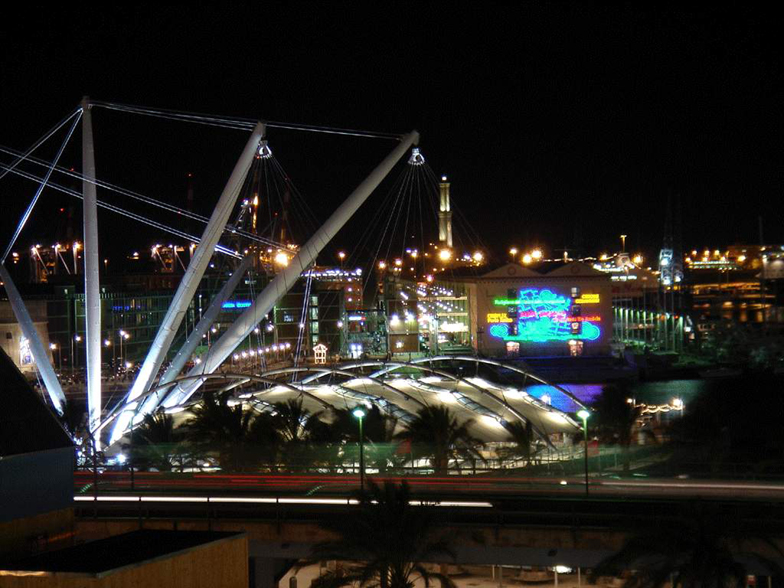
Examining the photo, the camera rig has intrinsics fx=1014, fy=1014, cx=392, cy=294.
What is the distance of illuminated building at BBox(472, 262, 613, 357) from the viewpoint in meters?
57.4

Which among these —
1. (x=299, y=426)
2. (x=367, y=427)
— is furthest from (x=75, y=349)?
(x=367, y=427)

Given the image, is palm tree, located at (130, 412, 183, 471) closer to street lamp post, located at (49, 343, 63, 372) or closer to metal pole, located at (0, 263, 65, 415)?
metal pole, located at (0, 263, 65, 415)

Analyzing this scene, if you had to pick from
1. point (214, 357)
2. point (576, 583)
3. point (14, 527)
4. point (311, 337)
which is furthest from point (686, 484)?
point (311, 337)

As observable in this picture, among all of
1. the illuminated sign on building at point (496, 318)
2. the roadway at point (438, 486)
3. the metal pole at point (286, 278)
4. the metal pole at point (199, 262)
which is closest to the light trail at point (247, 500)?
the roadway at point (438, 486)

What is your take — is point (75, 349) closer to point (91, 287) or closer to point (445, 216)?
point (91, 287)

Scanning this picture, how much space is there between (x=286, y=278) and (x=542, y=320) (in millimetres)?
Result: 36883

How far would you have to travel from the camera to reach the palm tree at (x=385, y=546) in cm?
1063

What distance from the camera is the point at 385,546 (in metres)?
10.7

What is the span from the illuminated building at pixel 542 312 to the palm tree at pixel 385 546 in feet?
153

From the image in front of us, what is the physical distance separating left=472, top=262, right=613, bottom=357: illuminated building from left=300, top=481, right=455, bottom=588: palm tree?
46605 mm

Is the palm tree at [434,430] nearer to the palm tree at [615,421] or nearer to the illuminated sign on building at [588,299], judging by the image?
the palm tree at [615,421]

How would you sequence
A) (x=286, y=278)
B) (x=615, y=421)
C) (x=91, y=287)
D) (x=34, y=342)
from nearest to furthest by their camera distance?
(x=91, y=287), (x=286, y=278), (x=34, y=342), (x=615, y=421)

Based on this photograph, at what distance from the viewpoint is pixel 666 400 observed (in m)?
44.3

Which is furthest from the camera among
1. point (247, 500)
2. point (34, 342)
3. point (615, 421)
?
point (615, 421)
